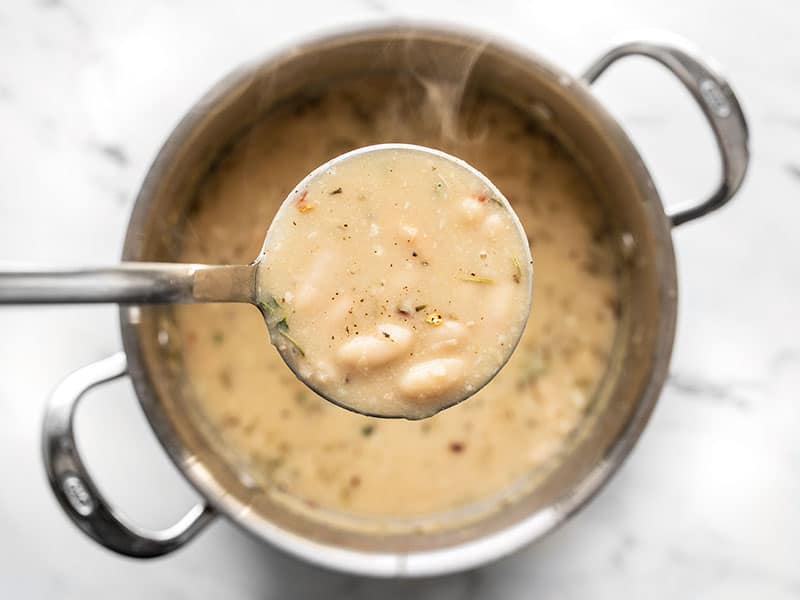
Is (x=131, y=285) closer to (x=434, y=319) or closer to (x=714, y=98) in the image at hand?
(x=434, y=319)

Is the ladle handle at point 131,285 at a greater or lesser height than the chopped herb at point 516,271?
greater

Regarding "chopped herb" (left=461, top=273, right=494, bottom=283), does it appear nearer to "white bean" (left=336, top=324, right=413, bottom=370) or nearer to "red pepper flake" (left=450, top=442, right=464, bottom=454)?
"white bean" (left=336, top=324, right=413, bottom=370)

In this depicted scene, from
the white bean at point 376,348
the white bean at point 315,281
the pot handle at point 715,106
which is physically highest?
the pot handle at point 715,106

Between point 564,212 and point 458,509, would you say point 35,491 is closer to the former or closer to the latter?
point 458,509

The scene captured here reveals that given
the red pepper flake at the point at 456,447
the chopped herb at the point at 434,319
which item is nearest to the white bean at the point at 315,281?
the chopped herb at the point at 434,319

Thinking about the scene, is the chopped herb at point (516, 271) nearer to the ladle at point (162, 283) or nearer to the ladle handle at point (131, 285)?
the ladle at point (162, 283)

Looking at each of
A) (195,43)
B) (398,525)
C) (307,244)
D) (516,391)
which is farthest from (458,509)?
(195,43)

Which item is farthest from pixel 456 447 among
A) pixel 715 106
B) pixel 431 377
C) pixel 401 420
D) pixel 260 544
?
pixel 715 106
